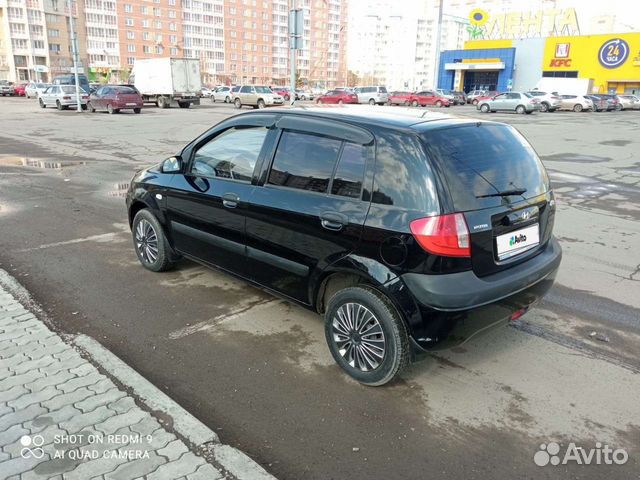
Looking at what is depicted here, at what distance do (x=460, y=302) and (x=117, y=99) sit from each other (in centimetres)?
3089

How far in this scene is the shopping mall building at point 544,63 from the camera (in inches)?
2172

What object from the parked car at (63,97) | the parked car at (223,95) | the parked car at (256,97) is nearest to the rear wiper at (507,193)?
the parked car at (63,97)

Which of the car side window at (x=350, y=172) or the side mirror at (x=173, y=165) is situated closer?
the car side window at (x=350, y=172)

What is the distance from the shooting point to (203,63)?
126 metres

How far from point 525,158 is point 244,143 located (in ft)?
7.02

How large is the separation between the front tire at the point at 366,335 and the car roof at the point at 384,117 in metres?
1.07

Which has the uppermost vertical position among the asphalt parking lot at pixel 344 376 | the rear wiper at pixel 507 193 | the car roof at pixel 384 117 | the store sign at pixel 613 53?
the store sign at pixel 613 53

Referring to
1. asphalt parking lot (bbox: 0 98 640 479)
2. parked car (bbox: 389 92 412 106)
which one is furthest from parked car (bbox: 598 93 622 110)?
asphalt parking lot (bbox: 0 98 640 479)

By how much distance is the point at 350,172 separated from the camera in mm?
3344

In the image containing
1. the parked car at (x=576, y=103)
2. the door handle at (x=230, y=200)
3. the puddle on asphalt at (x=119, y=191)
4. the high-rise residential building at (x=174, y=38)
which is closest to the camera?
the door handle at (x=230, y=200)

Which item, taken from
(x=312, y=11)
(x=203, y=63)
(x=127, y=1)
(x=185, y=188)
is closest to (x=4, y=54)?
(x=127, y=1)

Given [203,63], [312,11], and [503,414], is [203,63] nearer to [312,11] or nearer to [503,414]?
[312,11]

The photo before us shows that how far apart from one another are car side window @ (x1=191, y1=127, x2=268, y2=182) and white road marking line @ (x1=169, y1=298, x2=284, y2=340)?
1.15 m

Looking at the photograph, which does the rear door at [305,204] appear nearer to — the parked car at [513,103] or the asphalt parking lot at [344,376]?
the asphalt parking lot at [344,376]
